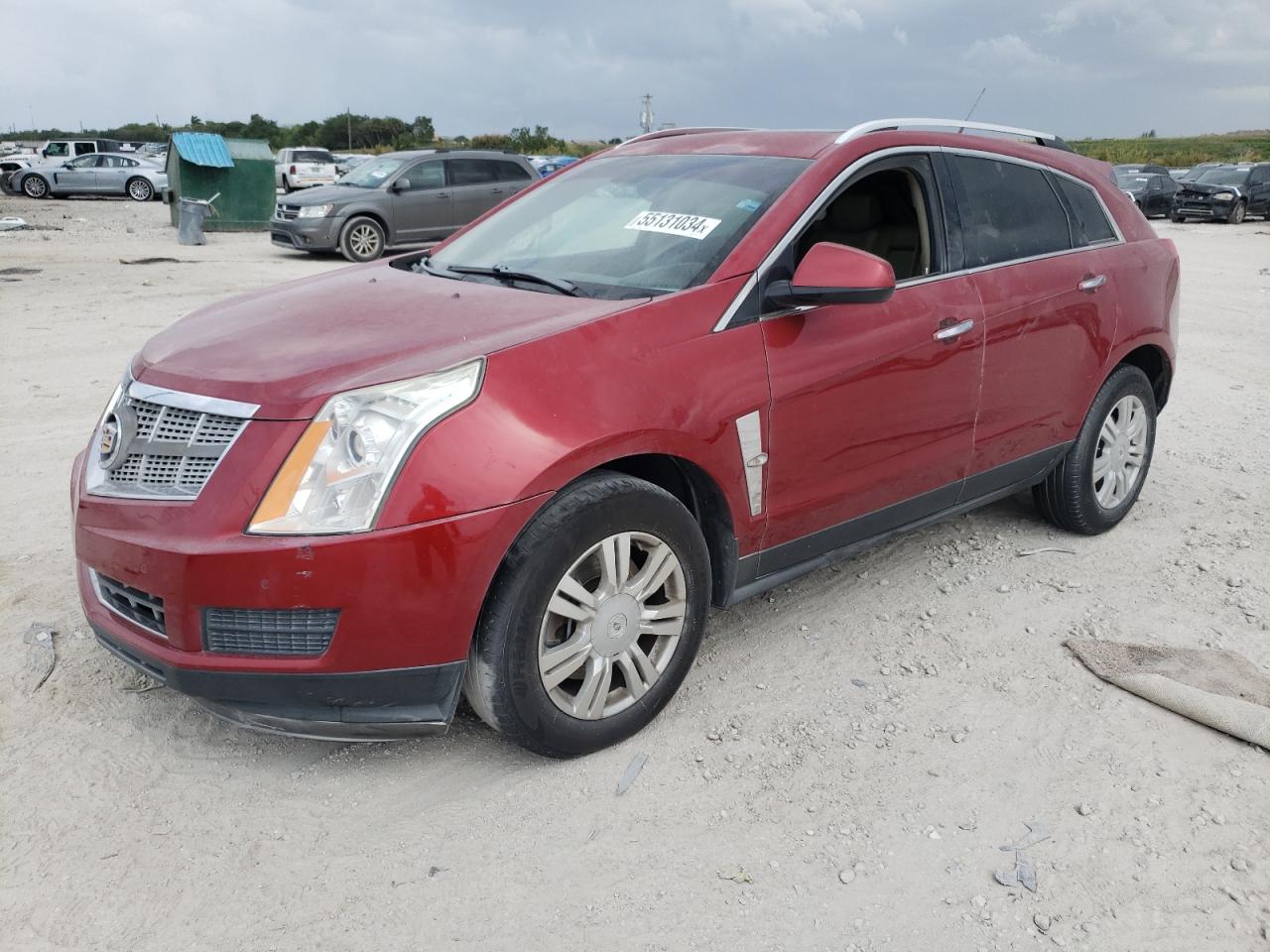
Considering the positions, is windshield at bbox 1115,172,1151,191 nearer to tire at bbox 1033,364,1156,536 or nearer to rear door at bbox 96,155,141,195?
rear door at bbox 96,155,141,195

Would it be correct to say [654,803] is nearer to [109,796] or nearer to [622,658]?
[622,658]

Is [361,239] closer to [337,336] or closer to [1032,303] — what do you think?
[1032,303]

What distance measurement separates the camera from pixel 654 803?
9.45ft

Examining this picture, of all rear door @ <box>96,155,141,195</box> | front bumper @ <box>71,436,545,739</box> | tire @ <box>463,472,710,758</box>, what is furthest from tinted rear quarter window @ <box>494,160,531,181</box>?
rear door @ <box>96,155,141,195</box>

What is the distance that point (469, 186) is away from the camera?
16891 millimetres

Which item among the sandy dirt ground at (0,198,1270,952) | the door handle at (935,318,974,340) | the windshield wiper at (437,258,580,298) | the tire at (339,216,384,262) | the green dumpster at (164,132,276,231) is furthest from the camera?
Answer: the green dumpster at (164,132,276,231)

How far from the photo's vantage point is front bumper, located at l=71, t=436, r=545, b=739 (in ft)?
8.27

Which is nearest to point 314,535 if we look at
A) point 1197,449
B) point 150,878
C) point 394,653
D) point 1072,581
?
point 394,653

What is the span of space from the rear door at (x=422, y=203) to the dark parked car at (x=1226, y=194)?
22.3 meters

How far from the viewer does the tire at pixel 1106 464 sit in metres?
4.57

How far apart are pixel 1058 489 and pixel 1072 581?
18.6 inches

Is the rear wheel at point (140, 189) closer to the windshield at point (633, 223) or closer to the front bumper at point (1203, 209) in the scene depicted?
the front bumper at point (1203, 209)

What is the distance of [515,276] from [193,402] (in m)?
1.18

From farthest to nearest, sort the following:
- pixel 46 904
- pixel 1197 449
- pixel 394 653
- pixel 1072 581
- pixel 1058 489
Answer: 1. pixel 1197 449
2. pixel 1058 489
3. pixel 1072 581
4. pixel 394 653
5. pixel 46 904
